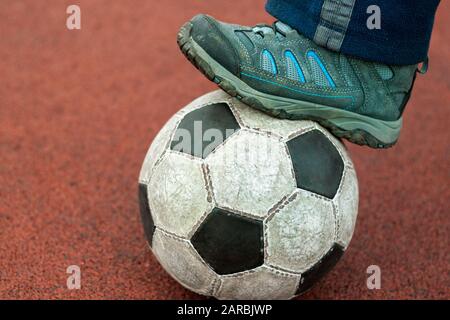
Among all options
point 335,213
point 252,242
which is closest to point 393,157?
point 335,213

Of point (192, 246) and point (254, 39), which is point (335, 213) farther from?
point (254, 39)

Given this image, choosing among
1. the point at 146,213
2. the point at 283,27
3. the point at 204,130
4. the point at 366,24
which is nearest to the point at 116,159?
the point at 146,213

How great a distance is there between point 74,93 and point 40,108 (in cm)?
27

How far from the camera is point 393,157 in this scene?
370 centimetres

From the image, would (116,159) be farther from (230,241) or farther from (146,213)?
(230,241)

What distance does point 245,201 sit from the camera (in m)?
2.19

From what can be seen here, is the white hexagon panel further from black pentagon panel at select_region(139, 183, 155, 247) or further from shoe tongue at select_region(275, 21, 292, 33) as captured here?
shoe tongue at select_region(275, 21, 292, 33)

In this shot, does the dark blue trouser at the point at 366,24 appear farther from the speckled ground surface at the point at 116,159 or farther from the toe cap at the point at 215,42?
the speckled ground surface at the point at 116,159

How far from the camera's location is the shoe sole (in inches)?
86.0

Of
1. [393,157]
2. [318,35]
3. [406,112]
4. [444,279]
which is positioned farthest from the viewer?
[406,112]

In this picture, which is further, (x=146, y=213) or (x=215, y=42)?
(x=146, y=213)

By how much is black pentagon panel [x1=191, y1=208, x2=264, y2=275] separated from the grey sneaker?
1.31ft

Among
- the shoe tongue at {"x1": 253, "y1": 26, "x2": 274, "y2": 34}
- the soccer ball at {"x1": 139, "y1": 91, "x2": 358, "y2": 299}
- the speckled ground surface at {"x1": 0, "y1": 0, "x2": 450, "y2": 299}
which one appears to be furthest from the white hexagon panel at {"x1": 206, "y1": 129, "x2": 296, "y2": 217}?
the speckled ground surface at {"x1": 0, "y1": 0, "x2": 450, "y2": 299}

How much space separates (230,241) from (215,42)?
2.15 ft
